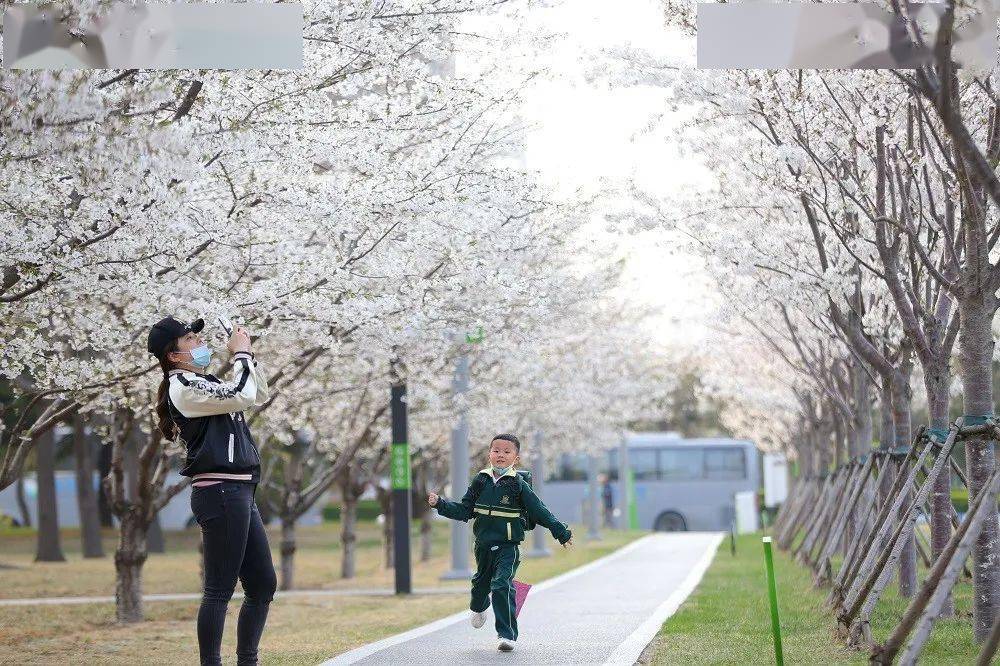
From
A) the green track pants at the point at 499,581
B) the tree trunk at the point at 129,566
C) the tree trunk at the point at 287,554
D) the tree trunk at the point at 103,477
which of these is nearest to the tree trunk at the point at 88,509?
the tree trunk at the point at 103,477

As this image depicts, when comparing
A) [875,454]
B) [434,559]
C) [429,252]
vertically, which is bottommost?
[434,559]

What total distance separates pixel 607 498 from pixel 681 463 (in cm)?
281

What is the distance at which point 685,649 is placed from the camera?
9.78 m

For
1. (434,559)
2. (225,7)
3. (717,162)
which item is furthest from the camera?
(434,559)

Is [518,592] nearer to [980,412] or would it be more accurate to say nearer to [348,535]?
[980,412]

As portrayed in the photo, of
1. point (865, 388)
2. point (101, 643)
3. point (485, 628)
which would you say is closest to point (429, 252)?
point (485, 628)

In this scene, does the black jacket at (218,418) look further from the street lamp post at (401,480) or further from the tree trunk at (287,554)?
the tree trunk at (287,554)

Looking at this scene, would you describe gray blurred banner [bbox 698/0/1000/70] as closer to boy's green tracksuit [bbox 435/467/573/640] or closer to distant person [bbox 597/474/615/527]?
boy's green tracksuit [bbox 435/467/573/640]

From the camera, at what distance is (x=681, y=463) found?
47.2 meters

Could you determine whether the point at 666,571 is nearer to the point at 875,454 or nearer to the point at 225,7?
the point at 875,454

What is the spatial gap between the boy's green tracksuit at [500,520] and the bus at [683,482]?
121 feet

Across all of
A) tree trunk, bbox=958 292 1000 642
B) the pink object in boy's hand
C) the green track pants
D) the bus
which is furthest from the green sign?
the bus

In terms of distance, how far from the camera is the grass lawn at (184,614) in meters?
11.1

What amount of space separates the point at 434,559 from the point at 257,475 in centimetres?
2714
